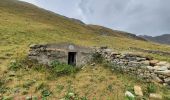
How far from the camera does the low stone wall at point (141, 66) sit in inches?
574

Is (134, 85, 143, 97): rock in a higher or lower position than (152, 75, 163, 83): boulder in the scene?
lower

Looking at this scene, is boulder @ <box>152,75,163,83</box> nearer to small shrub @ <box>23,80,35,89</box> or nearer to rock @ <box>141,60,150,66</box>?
rock @ <box>141,60,150,66</box>

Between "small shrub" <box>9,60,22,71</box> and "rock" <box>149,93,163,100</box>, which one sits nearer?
"rock" <box>149,93,163,100</box>

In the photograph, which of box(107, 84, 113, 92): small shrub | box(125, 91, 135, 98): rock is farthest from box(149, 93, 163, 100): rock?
box(107, 84, 113, 92): small shrub

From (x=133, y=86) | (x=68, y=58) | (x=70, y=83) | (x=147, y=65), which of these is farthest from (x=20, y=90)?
(x=147, y=65)

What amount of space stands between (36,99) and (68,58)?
5658 millimetres

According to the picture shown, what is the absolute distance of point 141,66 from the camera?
51.6ft

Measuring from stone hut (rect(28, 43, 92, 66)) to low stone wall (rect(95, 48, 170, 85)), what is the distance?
204 centimetres

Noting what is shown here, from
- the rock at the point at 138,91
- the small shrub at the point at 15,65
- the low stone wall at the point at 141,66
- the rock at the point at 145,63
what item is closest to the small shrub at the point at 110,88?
the rock at the point at 138,91

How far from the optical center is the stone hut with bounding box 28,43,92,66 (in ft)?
62.5

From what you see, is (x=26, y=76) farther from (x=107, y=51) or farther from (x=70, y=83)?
(x=107, y=51)

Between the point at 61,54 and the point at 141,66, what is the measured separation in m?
6.09

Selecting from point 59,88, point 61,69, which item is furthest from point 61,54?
point 59,88

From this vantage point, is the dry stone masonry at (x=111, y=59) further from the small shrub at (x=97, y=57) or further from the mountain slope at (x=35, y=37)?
the mountain slope at (x=35, y=37)
